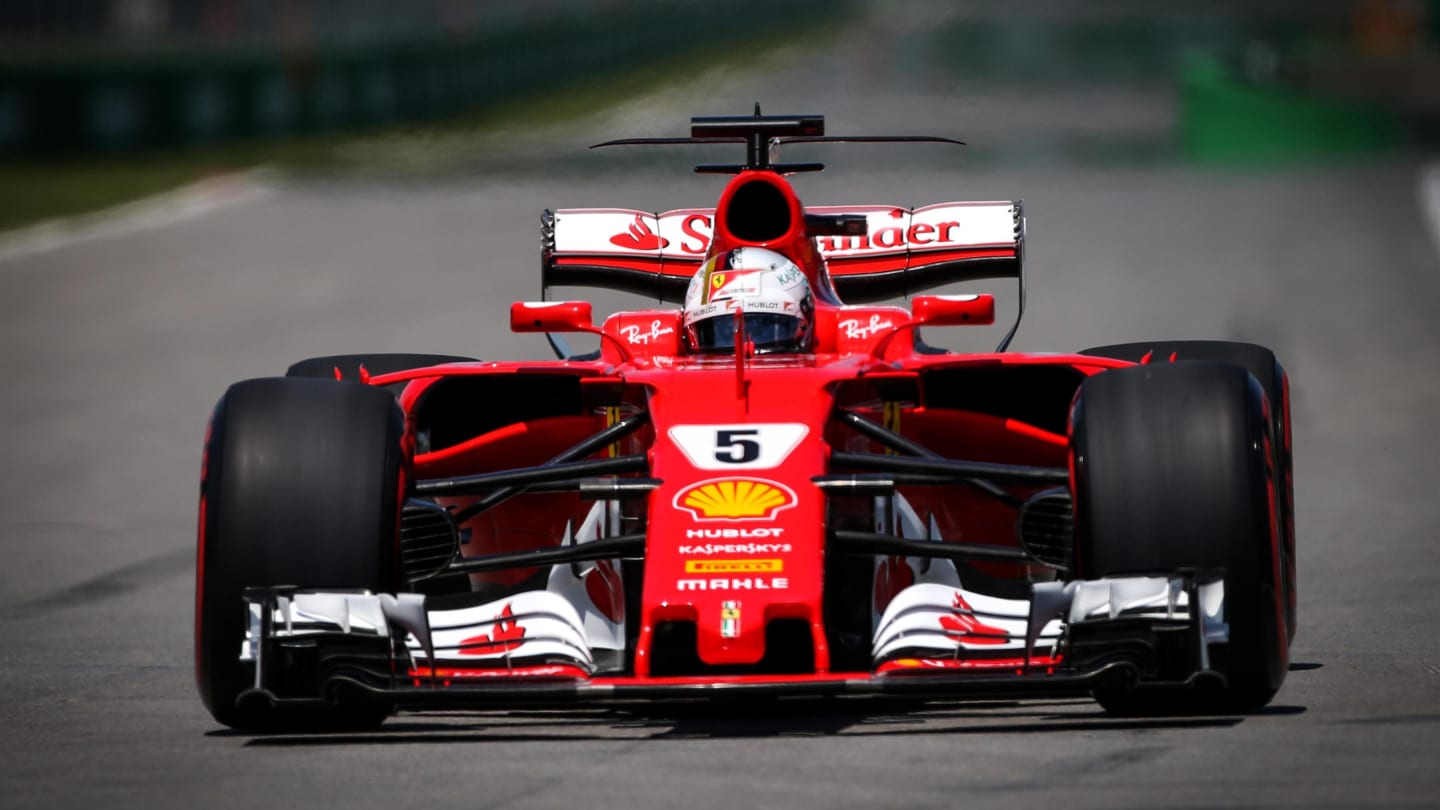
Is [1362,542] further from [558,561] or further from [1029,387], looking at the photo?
[558,561]

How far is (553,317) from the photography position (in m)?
9.38

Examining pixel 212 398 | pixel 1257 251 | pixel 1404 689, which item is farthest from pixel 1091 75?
pixel 1404 689

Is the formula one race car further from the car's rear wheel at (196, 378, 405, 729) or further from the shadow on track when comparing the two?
the shadow on track

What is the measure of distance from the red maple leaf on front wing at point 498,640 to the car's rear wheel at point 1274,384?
2401 millimetres

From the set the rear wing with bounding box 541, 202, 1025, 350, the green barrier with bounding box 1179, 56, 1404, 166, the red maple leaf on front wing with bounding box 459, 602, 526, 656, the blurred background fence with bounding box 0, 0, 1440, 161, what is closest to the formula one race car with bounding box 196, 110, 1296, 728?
the red maple leaf on front wing with bounding box 459, 602, 526, 656

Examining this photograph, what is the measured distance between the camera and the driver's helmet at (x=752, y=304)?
9133 mm

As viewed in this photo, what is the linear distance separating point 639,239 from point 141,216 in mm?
18748

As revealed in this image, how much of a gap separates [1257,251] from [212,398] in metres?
11.0

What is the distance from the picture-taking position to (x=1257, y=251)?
24.4 metres

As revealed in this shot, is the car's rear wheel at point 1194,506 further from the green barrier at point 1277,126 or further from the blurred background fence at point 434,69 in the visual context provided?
the blurred background fence at point 434,69

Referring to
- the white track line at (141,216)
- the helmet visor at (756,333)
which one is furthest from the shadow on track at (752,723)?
the white track line at (141,216)

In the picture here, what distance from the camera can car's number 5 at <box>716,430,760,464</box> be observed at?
782 cm

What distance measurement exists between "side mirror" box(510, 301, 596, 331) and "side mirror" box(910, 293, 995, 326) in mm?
1207

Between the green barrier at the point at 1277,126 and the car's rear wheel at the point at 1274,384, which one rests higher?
the green barrier at the point at 1277,126
